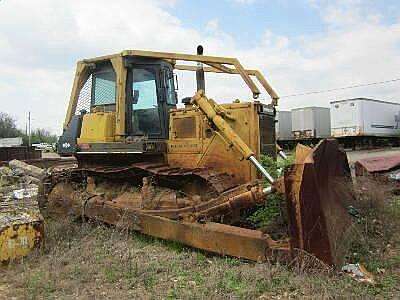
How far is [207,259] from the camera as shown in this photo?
6.00 meters

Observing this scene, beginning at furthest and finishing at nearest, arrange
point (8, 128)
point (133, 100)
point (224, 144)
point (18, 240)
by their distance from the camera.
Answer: point (8, 128), point (133, 100), point (224, 144), point (18, 240)

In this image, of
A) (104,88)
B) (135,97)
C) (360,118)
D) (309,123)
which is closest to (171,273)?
(135,97)

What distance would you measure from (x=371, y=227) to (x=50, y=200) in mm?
5695

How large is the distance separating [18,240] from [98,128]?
7.99 feet

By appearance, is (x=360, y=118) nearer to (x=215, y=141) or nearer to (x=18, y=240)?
(x=215, y=141)

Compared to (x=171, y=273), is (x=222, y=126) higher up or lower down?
higher up

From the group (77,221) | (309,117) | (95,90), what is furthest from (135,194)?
(309,117)

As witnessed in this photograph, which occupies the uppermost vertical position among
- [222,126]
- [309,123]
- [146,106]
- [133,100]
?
[309,123]

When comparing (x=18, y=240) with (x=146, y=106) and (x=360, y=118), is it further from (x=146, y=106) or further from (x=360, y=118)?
(x=360, y=118)

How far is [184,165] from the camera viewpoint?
25.2 feet

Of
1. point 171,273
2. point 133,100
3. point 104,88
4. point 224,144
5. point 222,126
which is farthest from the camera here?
point 104,88

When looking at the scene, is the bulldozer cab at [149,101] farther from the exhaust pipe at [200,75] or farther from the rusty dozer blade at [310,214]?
the rusty dozer blade at [310,214]

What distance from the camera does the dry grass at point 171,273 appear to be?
4766 mm

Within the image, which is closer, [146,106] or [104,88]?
[146,106]
